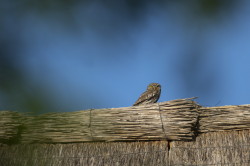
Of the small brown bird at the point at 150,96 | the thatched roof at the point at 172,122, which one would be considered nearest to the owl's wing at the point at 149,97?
the small brown bird at the point at 150,96

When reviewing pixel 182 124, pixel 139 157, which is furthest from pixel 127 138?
pixel 182 124

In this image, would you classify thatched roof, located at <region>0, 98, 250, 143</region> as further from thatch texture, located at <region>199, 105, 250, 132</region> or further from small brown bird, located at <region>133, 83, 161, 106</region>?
small brown bird, located at <region>133, 83, 161, 106</region>

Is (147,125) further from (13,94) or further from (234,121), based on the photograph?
(13,94)

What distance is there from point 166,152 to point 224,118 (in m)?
0.63

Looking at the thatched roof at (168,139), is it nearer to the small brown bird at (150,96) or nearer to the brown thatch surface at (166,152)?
the brown thatch surface at (166,152)

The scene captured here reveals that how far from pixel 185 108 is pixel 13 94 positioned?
10.5 feet

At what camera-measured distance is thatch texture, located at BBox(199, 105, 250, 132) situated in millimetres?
3836

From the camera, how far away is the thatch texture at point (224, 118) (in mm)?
3836

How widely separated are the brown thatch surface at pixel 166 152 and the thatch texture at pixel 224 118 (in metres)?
0.06

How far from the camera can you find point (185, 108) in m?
3.84

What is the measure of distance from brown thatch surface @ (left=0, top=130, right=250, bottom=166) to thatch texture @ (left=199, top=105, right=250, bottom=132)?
59mm

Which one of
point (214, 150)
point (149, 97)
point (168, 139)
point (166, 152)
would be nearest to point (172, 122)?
point (168, 139)

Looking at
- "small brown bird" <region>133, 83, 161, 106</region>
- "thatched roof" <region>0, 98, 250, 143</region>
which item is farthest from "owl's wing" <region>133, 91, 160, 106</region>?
"thatched roof" <region>0, 98, 250, 143</region>

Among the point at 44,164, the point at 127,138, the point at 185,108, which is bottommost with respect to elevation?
the point at 44,164
